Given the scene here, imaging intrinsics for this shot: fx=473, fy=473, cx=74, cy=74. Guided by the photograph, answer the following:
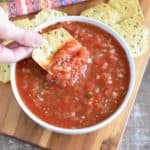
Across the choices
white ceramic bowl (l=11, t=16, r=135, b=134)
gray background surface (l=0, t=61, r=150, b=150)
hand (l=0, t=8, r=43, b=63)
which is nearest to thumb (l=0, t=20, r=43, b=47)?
hand (l=0, t=8, r=43, b=63)

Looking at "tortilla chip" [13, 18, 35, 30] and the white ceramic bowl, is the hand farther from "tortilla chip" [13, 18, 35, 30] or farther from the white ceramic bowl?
"tortilla chip" [13, 18, 35, 30]

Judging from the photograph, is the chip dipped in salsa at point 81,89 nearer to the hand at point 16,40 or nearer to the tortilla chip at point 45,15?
the hand at point 16,40

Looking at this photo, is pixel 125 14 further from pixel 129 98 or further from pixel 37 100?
pixel 37 100

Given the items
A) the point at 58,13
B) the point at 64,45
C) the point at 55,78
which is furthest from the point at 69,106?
the point at 58,13

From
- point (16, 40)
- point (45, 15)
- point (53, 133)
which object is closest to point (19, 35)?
point (16, 40)

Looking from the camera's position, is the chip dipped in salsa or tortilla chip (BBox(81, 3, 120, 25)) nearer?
the chip dipped in salsa

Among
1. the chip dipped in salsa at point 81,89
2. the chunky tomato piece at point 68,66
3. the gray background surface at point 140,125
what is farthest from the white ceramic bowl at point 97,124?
the gray background surface at point 140,125
